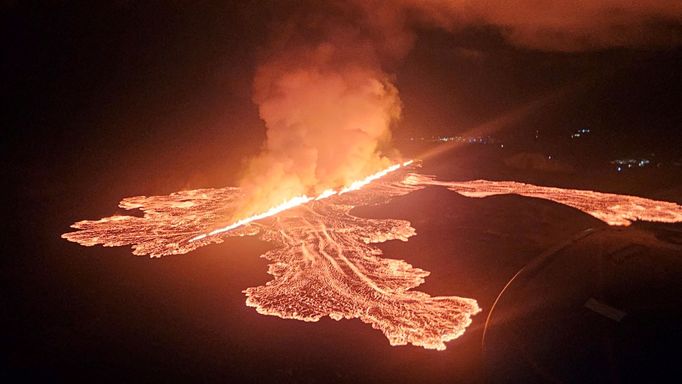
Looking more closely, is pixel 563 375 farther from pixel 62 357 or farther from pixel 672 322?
pixel 62 357

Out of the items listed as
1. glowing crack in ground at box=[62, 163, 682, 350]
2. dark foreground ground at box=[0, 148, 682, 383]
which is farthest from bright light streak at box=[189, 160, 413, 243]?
dark foreground ground at box=[0, 148, 682, 383]

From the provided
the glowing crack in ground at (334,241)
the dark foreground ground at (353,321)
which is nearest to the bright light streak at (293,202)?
the glowing crack in ground at (334,241)

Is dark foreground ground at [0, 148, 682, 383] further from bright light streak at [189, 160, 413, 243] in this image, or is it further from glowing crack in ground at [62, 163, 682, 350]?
bright light streak at [189, 160, 413, 243]

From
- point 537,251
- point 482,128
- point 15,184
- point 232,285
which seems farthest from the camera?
point 482,128

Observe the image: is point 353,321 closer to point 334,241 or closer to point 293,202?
point 334,241

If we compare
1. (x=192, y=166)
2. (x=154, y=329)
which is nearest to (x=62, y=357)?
(x=154, y=329)

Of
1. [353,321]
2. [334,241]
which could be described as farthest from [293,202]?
[353,321]
